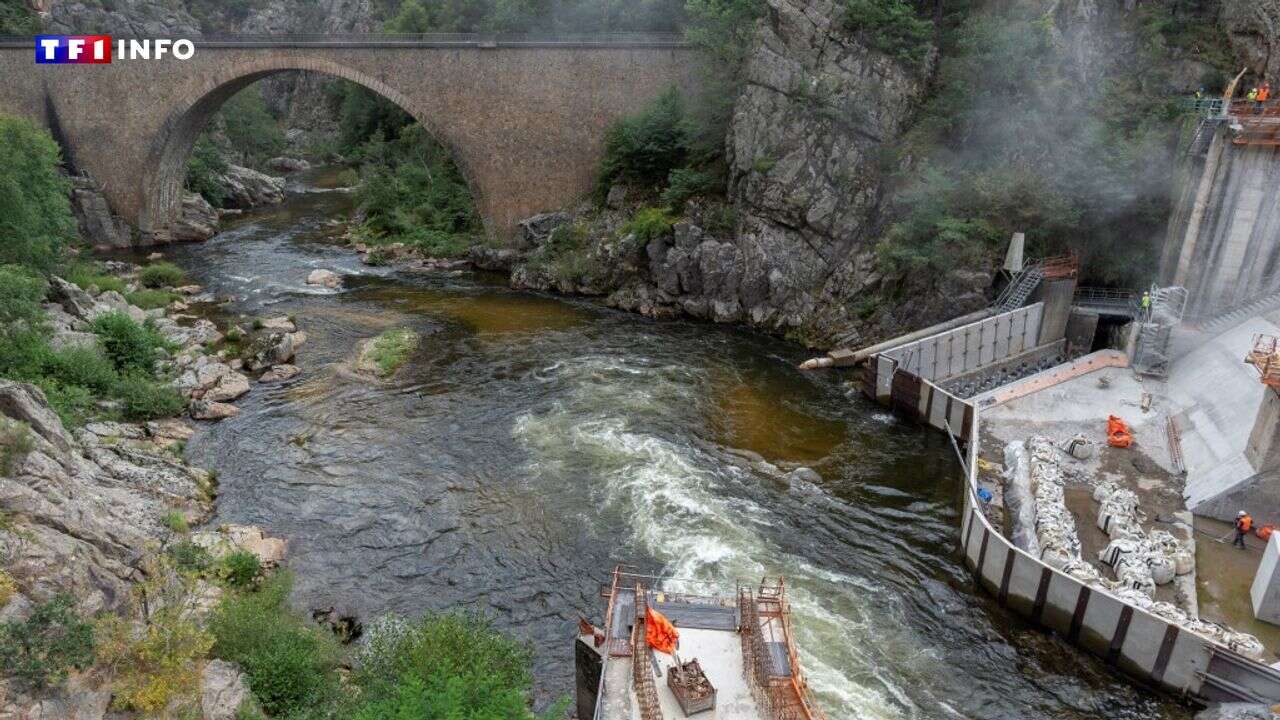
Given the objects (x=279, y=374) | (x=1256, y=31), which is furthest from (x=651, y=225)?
(x=1256, y=31)

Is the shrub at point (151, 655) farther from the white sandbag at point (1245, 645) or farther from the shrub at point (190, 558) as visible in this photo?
the white sandbag at point (1245, 645)

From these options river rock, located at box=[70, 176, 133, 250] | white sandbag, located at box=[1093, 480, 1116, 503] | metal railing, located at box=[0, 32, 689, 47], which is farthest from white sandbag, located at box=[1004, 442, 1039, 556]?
river rock, located at box=[70, 176, 133, 250]

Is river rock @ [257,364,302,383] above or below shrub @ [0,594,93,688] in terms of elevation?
below

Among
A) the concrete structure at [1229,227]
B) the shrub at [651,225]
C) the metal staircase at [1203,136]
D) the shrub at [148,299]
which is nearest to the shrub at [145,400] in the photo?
the shrub at [148,299]

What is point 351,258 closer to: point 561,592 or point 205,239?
point 205,239

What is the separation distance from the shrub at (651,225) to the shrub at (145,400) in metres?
23.2

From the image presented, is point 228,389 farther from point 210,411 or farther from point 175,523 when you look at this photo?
point 175,523

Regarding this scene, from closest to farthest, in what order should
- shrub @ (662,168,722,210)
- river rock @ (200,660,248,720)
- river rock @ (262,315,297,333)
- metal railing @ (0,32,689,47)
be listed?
1. river rock @ (200,660,248,720)
2. river rock @ (262,315,297,333)
3. shrub @ (662,168,722,210)
4. metal railing @ (0,32,689,47)

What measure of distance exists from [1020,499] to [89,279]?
144ft

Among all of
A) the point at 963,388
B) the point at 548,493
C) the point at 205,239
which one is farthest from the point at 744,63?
the point at 205,239

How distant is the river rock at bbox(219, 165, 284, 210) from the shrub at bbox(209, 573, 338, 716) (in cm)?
5695

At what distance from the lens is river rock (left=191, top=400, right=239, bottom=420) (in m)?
30.8

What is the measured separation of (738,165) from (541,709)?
30.8 metres

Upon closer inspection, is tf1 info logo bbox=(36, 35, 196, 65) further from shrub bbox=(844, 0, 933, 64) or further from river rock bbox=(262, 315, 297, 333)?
shrub bbox=(844, 0, 933, 64)
